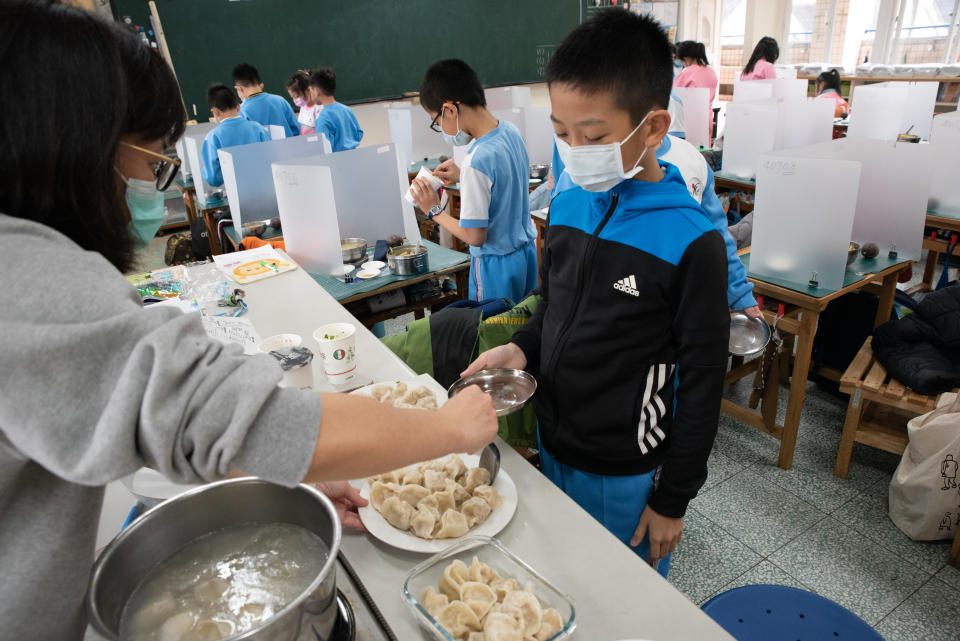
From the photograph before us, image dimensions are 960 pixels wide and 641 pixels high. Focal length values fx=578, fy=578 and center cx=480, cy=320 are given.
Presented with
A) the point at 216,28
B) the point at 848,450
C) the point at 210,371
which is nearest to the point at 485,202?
the point at 848,450

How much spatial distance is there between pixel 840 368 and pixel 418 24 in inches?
215

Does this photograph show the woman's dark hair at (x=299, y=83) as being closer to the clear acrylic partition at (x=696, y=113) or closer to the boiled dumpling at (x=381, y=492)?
the clear acrylic partition at (x=696, y=113)

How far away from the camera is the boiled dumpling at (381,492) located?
1.00 metres

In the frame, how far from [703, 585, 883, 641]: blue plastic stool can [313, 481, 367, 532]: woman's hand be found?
700 mm

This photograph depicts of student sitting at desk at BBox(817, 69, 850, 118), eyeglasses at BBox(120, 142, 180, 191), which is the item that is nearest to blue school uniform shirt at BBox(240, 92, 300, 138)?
eyeglasses at BBox(120, 142, 180, 191)

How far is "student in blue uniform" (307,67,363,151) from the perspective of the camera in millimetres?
4969

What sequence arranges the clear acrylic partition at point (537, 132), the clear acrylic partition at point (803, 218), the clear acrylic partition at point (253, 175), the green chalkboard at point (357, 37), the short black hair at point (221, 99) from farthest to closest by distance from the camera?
the green chalkboard at point (357, 37)
the clear acrylic partition at point (537, 132)
the short black hair at point (221, 99)
the clear acrylic partition at point (253, 175)
the clear acrylic partition at point (803, 218)

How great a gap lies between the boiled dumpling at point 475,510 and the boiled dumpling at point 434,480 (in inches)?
2.4

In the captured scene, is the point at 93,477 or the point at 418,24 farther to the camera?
the point at 418,24

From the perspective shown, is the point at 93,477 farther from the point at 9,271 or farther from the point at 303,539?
the point at 303,539

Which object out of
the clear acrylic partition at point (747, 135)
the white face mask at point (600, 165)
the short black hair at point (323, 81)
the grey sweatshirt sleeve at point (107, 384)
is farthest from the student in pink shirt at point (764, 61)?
the grey sweatshirt sleeve at point (107, 384)

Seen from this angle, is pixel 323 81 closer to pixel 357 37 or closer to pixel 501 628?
pixel 357 37

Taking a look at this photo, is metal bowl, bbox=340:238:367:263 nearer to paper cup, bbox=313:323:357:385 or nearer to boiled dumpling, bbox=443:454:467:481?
paper cup, bbox=313:323:357:385

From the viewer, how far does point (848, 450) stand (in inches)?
88.2
